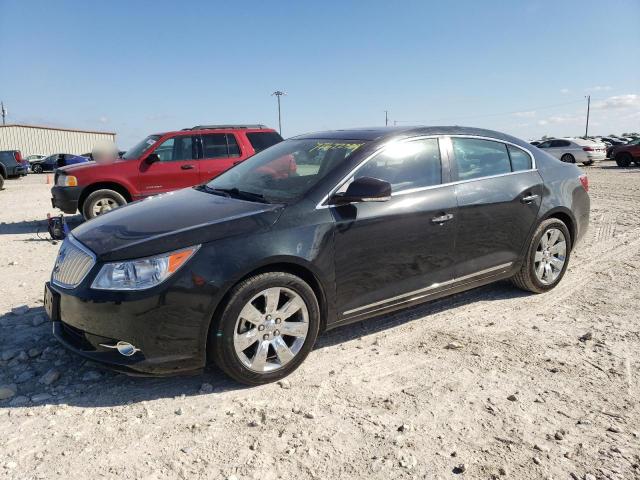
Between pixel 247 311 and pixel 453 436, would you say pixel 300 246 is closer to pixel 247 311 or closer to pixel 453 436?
pixel 247 311

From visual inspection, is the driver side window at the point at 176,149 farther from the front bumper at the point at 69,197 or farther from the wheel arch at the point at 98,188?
the front bumper at the point at 69,197

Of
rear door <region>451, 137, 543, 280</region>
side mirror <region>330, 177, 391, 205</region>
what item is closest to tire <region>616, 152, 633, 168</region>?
rear door <region>451, 137, 543, 280</region>

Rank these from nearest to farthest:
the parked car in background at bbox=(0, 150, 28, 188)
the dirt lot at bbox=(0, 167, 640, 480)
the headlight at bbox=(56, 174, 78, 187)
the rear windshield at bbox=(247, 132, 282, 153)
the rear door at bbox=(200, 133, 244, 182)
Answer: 1. the dirt lot at bbox=(0, 167, 640, 480)
2. the headlight at bbox=(56, 174, 78, 187)
3. the rear door at bbox=(200, 133, 244, 182)
4. the rear windshield at bbox=(247, 132, 282, 153)
5. the parked car in background at bbox=(0, 150, 28, 188)

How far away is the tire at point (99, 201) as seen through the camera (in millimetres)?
8867

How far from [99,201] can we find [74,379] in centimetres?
627

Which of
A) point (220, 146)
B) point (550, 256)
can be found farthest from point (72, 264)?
point (220, 146)

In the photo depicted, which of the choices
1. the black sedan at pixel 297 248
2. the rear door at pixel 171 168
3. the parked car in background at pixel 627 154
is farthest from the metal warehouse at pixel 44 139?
the black sedan at pixel 297 248

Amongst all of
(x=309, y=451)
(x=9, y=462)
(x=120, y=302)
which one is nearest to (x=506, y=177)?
(x=309, y=451)

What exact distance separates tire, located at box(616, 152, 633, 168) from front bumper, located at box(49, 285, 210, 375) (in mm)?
26513

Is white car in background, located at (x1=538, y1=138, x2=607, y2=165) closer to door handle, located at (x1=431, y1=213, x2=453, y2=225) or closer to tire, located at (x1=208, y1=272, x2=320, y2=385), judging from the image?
door handle, located at (x1=431, y1=213, x2=453, y2=225)

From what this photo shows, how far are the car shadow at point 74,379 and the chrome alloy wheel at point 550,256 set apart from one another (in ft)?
5.86

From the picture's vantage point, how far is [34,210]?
12.1 metres

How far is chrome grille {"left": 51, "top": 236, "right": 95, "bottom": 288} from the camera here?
10.1ft

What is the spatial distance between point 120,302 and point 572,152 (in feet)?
90.7
